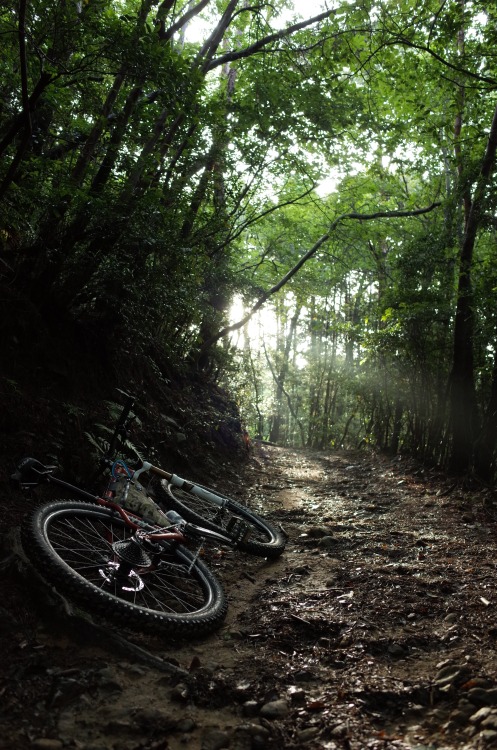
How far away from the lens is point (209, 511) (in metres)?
4.85

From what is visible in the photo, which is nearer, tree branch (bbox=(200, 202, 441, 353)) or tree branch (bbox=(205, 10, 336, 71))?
tree branch (bbox=(205, 10, 336, 71))

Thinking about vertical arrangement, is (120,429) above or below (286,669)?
above

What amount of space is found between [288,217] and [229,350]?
4.43 metres

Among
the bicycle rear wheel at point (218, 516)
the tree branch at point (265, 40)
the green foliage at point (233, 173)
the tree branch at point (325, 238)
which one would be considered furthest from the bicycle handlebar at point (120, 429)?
the tree branch at point (325, 238)

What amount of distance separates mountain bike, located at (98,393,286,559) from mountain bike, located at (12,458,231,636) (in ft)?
1.55

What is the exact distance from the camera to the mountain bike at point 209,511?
4.24 metres

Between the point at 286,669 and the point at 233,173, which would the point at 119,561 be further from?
the point at 233,173

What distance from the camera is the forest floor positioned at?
200 cm

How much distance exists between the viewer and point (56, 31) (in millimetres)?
4238

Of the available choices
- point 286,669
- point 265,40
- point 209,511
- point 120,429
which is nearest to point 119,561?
point 120,429

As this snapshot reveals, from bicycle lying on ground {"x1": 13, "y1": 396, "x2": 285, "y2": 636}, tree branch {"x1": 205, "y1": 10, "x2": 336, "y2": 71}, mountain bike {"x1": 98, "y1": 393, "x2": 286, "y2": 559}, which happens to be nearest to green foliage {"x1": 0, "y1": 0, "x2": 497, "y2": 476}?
tree branch {"x1": 205, "y1": 10, "x2": 336, "y2": 71}

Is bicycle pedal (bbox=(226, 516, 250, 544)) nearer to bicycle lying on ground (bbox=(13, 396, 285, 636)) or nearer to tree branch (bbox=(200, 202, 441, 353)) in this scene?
bicycle lying on ground (bbox=(13, 396, 285, 636))

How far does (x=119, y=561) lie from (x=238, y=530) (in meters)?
1.44

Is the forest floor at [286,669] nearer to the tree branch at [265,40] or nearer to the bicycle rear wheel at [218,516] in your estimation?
the bicycle rear wheel at [218,516]
